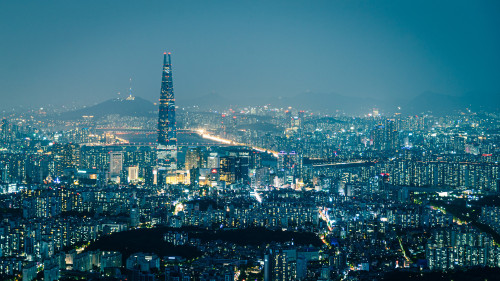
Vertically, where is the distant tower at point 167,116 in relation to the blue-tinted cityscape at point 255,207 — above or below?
above

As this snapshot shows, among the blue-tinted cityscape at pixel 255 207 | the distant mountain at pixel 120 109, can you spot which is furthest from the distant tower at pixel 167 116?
the distant mountain at pixel 120 109

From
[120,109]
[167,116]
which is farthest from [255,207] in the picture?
[120,109]

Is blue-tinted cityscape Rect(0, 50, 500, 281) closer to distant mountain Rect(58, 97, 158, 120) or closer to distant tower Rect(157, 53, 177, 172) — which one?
distant tower Rect(157, 53, 177, 172)

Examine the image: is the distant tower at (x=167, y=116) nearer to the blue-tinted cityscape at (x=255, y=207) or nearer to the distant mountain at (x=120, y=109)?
the blue-tinted cityscape at (x=255, y=207)

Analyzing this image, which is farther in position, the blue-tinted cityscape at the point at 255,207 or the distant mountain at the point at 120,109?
the distant mountain at the point at 120,109

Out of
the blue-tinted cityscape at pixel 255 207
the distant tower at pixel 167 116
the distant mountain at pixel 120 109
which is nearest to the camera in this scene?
the blue-tinted cityscape at pixel 255 207

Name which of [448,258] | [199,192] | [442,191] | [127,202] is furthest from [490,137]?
[448,258]

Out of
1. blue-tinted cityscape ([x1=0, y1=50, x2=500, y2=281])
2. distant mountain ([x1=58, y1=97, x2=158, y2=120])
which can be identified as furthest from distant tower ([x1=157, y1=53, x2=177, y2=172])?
distant mountain ([x1=58, y1=97, x2=158, y2=120])
